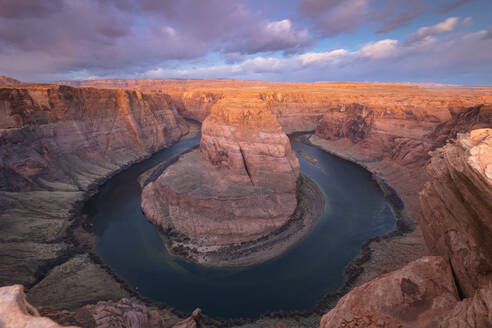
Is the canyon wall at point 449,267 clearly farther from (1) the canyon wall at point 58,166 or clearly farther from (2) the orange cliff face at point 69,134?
(2) the orange cliff face at point 69,134

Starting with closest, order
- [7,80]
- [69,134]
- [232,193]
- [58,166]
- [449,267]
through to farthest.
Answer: [449,267]
[232,193]
[58,166]
[69,134]
[7,80]

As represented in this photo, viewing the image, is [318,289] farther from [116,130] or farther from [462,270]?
[116,130]

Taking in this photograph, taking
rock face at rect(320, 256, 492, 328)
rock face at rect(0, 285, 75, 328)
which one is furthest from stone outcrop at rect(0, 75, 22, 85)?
rock face at rect(320, 256, 492, 328)

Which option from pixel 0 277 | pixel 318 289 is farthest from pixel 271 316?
pixel 0 277

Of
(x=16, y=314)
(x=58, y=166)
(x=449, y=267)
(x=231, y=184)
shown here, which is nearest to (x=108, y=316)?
(x=16, y=314)

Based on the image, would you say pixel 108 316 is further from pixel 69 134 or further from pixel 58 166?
pixel 69 134

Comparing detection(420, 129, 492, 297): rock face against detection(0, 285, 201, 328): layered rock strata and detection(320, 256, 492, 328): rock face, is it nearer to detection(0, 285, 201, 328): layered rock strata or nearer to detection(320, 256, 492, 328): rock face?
detection(320, 256, 492, 328): rock face

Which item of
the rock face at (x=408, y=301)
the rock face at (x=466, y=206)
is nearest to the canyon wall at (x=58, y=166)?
the rock face at (x=408, y=301)
